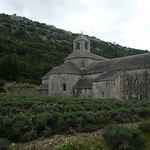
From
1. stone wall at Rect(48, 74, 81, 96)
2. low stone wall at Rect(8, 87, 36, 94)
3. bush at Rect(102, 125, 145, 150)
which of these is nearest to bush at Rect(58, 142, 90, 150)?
bush at Rect(102, 125, 145, 150)

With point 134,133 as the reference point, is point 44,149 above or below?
below

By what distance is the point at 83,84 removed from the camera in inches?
1064

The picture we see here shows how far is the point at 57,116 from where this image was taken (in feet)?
23.8

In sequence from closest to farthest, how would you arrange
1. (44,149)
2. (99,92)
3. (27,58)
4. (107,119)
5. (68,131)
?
(44,149) < (68,131) < (107,119) < (99,92) < (27,58)

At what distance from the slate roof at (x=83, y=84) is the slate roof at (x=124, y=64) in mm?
1760

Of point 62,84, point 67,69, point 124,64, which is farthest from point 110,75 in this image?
point 62,84

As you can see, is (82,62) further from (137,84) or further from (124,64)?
(137,84)

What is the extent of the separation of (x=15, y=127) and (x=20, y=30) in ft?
298

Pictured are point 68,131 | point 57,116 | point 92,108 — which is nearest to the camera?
point 68,131

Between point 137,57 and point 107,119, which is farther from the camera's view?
point 137,57

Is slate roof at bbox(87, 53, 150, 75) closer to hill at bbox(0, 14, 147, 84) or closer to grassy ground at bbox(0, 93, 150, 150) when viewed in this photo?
grassy ground at bbox(0, 93, 150, 150)

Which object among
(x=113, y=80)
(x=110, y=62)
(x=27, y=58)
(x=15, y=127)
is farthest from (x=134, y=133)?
(x=27, y=58)

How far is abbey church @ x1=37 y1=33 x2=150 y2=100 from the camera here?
21.9 meters

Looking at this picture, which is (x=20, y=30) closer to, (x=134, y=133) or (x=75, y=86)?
(x=75, y=86)
